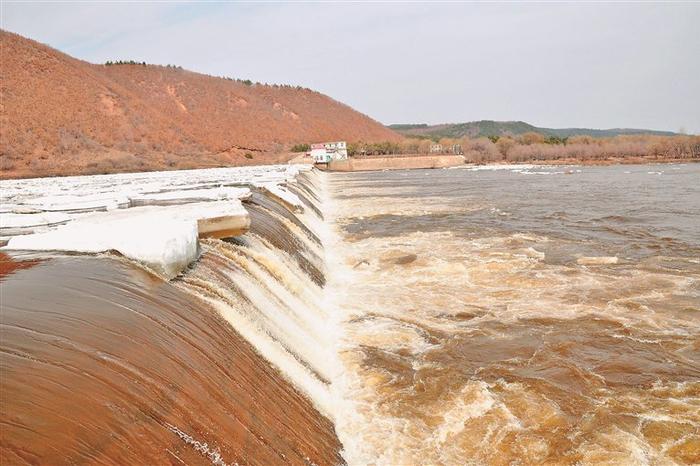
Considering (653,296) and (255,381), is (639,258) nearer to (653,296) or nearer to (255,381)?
(653,296)

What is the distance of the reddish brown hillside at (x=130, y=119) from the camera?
5212 cm

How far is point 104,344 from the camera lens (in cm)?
400

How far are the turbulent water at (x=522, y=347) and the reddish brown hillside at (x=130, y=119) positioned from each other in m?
43.4

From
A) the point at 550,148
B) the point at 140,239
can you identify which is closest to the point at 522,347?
the point at 140,239

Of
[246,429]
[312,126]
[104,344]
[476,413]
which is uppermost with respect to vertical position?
[312,126]

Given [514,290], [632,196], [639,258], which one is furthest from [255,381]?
[632,196]

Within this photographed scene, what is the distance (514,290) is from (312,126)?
361 ft

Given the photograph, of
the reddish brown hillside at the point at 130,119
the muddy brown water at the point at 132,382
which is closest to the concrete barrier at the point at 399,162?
the reddish brown hillside at the point at 130,119

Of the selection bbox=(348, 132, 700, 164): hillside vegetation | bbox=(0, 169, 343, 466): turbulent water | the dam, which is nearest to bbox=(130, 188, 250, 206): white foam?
the dam

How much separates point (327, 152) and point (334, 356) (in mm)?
73920

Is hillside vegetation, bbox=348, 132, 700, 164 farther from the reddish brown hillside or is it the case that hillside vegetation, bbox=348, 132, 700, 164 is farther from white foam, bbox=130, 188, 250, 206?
white foam, bbox=130, 188, 250, 206

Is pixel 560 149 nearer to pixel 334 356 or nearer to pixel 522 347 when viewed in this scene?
pixel 522 347

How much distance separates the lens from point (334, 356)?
7422mm

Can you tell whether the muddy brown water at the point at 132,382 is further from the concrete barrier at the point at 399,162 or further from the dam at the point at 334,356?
the concrete barrier at the point at 399,162
